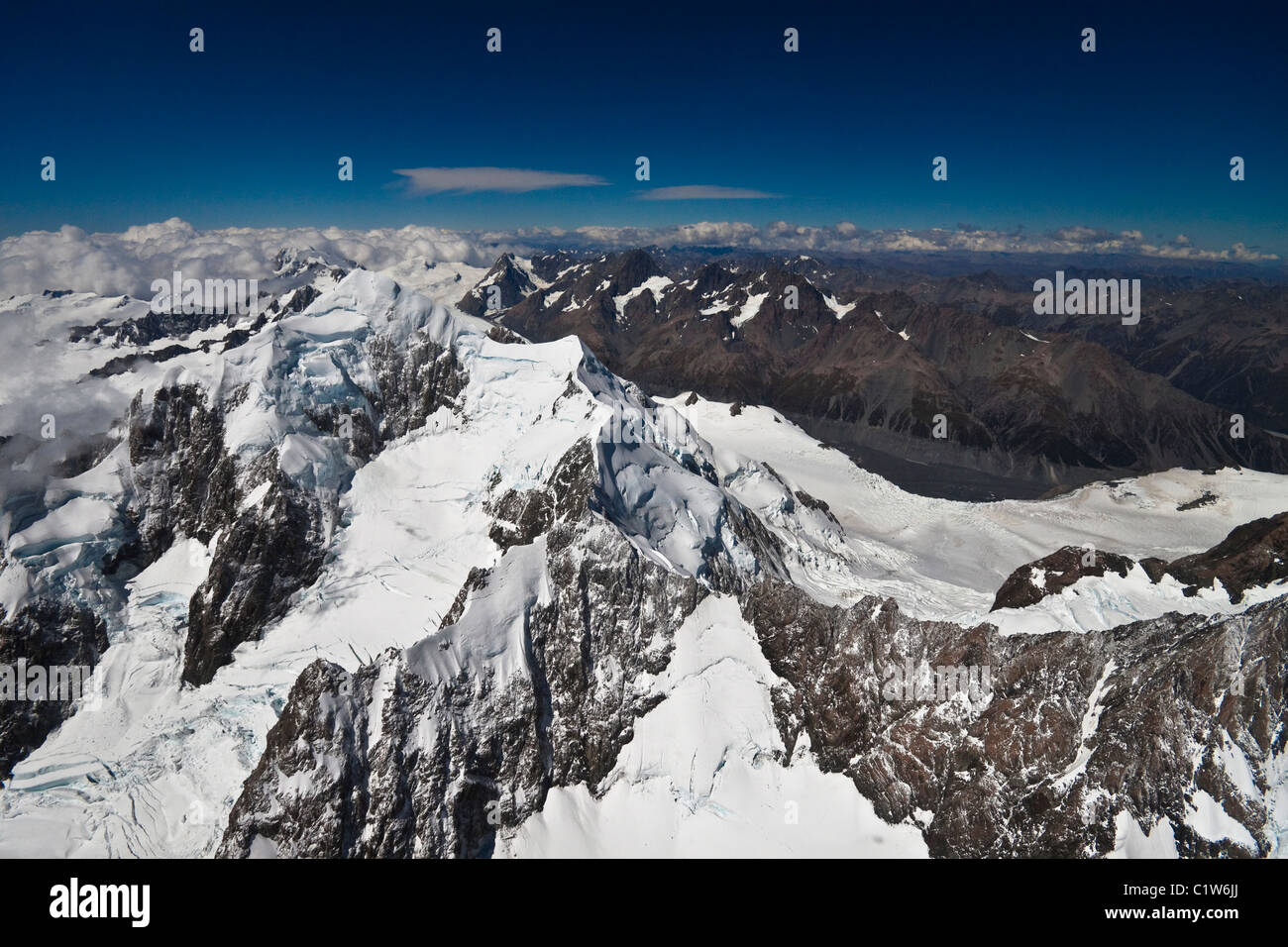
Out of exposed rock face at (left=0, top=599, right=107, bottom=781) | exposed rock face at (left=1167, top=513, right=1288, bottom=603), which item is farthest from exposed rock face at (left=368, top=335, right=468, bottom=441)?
exposed rock face at (left=1167, top=513, right=1288, bottom=603)

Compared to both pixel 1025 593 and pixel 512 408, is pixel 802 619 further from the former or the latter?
pixel 512 408

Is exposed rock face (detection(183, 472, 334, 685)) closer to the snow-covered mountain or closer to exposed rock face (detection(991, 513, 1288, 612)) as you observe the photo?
the snow-covered mountain

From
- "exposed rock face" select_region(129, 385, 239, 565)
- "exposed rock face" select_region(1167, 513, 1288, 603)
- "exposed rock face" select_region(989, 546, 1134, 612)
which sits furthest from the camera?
"exposed rock face" select_region(129, 385, 239, 565)

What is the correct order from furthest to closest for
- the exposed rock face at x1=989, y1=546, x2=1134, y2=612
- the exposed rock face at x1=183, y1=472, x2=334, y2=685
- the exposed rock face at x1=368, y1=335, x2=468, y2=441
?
the exposed rock face at x1=368, y1=335, x2=468, y2=441 → the exposed rock face at x1=989, y1=546, x2=1134, y2=612 → the exposed rock face at x1=183, y1=472, x2=334, y2=685

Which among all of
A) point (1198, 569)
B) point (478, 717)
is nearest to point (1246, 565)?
point (1198, 569)

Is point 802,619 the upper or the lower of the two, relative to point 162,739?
upper
